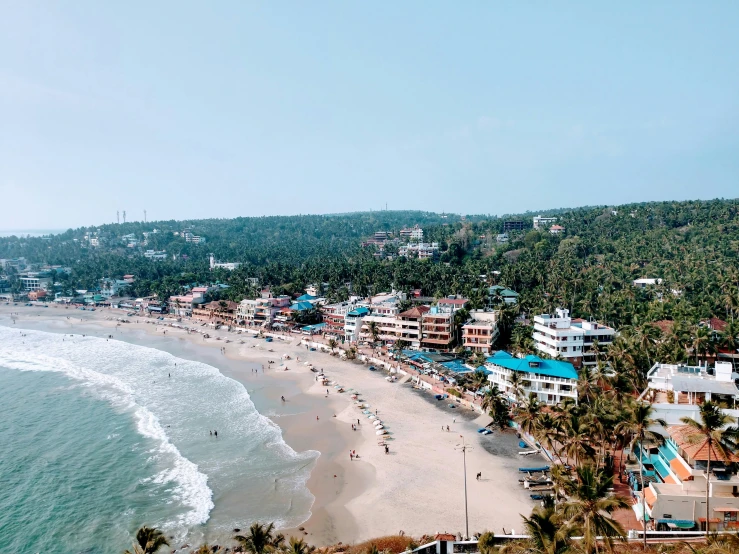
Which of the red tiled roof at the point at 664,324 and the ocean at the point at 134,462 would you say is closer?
the ocean at the point at 134,462

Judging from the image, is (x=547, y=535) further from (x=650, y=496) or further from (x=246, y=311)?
(x=246, y=311)

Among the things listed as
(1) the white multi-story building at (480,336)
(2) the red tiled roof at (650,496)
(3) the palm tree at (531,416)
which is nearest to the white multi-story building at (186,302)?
(1) the white multi-story building at (480,336)

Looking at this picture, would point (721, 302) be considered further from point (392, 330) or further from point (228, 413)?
point (228, 413)

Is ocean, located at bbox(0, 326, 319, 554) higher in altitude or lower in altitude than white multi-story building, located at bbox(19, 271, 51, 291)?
lower

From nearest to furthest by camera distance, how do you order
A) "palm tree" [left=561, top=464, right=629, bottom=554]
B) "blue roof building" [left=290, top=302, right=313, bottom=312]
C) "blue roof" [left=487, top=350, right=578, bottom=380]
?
"palm tree" [left=561, top=464, right=629, bottom=554] < "blue roof" [left=487, top=350, right=578, bottom=380] < "blue roof building" [left=290, top=302, right=313, bottom=312]

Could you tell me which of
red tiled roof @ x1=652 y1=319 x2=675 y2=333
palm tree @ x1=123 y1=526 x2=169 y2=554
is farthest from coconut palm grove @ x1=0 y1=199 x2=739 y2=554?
red tiled roof @ x1=652 y1=319 x2=675 y2=333

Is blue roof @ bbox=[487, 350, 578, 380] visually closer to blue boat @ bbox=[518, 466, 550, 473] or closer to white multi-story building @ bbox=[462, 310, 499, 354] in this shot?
blue boat @ bbox=[518, 466, 550, 473]

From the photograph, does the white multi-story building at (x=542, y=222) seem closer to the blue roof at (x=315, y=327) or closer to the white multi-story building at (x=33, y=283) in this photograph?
the blue roof at (x=315, y=327)
